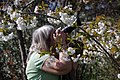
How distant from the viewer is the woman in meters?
3.15

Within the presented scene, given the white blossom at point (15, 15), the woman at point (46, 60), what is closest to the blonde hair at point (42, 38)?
the woman at point (46, 60)

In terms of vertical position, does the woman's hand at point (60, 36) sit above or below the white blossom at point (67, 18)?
below

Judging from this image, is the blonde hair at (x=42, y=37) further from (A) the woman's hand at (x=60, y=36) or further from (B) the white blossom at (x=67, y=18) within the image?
(B) the white blossom at (x=67, y=18)

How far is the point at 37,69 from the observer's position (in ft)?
10.9

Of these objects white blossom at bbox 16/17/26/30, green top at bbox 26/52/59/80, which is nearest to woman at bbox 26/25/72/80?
green top at bbox 26/52/59/80

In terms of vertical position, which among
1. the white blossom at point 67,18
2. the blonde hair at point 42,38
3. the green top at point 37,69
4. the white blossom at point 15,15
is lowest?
the green top at point 37,69

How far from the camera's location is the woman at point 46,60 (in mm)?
3152

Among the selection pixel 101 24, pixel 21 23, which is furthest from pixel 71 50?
pixel 21 23

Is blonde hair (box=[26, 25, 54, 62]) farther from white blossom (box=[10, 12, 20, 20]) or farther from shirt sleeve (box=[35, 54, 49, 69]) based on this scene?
white blossom (box=[10, 12, 20, 20])

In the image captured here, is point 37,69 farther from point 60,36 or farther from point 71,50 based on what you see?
point 71,50

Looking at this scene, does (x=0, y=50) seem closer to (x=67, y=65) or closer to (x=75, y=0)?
(x=75, y=0)

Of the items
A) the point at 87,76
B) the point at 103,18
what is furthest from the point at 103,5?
the point at 103,18

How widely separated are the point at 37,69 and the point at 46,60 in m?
0.14

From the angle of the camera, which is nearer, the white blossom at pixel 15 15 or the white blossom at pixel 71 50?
the white blossom at pixel 71 50
